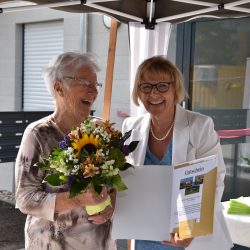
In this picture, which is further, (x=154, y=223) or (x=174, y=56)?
(x=174, y=56)

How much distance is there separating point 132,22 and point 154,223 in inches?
76.8

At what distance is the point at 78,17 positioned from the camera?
7.25 m

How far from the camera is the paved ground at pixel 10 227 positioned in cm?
577

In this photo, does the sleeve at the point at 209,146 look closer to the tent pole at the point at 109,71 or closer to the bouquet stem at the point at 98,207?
the bouquet stem at the point at 98,207

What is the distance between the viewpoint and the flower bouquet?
189 centimetres

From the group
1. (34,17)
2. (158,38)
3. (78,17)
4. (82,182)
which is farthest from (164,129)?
(34,17)

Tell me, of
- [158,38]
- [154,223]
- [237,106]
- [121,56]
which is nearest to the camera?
[154,223]

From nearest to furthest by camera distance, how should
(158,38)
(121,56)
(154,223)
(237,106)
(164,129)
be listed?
(154,223) < (164,129) < (158,38) < (237,106) < (121,56)

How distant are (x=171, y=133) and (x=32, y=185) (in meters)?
0.73

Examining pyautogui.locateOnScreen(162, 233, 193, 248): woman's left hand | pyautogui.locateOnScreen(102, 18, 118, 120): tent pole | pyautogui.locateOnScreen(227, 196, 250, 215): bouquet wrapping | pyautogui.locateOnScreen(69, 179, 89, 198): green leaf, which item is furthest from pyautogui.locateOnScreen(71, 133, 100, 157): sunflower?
pyautogui.locateOnScreen(102, 18, 118, 120): tent pole

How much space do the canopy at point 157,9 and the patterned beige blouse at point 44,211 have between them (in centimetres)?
135

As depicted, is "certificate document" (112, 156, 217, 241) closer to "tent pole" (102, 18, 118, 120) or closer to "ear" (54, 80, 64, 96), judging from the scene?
"ear" (54, 80, 64, 96)

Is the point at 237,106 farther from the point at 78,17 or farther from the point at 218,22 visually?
the point at 78,17

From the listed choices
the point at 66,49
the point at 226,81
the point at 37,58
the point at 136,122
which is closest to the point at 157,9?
the point at 136,122
